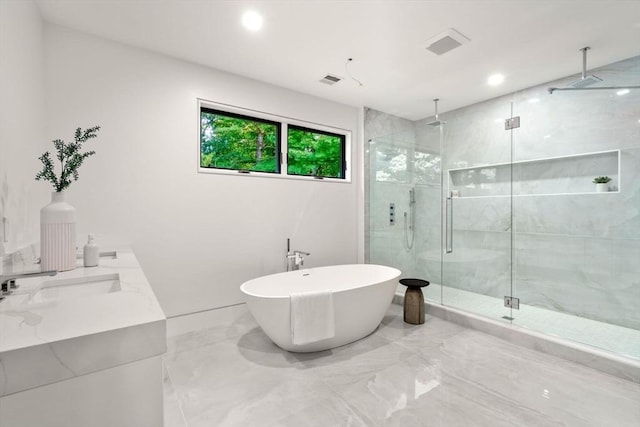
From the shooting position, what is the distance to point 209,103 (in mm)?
2975

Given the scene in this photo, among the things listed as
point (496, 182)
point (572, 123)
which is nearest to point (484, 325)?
point (496, 182)

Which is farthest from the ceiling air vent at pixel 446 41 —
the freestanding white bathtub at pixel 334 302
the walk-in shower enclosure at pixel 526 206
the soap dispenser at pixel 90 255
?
the soap dispenser at pixel 90 255

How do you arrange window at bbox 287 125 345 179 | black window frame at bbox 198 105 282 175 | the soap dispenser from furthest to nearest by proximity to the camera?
window at bbox 287 125 345 179
black window frame at bbox 198 105 282 175
the soap dispenser

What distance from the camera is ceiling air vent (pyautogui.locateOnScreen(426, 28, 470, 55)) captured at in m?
2.37

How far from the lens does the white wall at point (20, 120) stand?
149 cm

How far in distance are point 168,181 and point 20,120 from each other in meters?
1.10

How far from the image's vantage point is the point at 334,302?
2.40m

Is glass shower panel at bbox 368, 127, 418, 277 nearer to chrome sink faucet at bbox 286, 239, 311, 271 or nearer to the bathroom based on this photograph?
the bathroom

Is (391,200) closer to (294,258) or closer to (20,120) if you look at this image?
(294,258)

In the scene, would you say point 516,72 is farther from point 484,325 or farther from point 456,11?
point 484,325

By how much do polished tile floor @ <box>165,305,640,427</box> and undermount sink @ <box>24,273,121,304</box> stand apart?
926 mm

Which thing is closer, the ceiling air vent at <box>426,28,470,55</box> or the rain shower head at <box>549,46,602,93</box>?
the ceiling air vent at <box>426,28,470,55</box>

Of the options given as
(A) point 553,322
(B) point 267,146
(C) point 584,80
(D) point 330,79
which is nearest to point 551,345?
(A) point 553,322

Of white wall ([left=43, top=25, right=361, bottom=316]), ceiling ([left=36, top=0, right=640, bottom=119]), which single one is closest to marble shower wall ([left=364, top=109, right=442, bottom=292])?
ceiling ([left=36, top=0, right=640, bottom=119])
